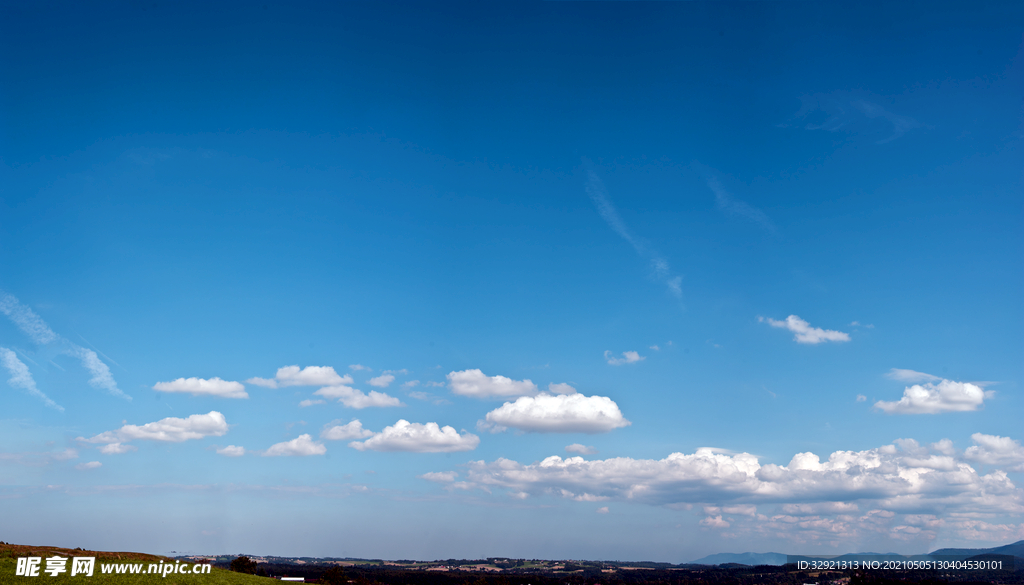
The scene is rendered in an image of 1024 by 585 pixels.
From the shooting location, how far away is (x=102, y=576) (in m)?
75.9

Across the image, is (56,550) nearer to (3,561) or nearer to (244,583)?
(3,561)

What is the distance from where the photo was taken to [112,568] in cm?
7894

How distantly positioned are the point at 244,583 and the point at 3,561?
26.5m

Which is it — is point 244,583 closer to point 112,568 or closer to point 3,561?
point 112,568

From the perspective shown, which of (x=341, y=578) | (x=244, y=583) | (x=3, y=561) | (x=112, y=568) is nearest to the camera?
(x=3, y=561)

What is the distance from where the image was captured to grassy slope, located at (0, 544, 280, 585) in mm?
70500

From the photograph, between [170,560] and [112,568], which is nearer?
[112,568]

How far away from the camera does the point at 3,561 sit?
243 feet

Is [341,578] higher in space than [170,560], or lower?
lower

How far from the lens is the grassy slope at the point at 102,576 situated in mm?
70500

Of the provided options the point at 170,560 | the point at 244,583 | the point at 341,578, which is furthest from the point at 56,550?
the point at 341,578

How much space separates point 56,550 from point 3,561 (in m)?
16.7

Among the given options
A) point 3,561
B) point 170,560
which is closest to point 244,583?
point 170,560

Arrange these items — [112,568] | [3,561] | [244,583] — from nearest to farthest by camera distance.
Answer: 1. [3,561]
2. [112,568]
3. [244,583]
